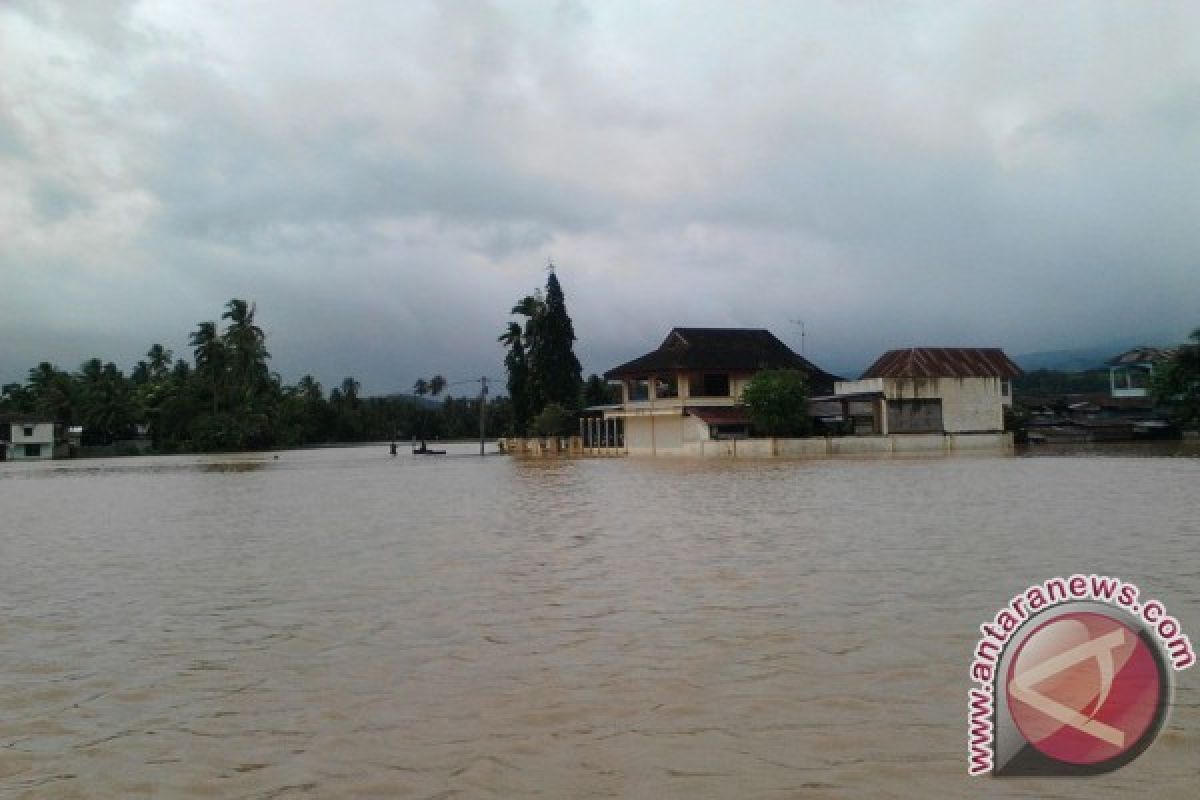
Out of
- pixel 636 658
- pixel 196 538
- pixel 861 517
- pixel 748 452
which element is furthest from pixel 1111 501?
pixel 748 452

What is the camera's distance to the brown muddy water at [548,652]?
5.20m

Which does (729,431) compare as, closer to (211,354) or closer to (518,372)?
(518,372)

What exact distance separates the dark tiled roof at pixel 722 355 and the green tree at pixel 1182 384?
18959 mm

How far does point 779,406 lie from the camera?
165 ft

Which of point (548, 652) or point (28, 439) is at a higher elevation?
point (28, 439)

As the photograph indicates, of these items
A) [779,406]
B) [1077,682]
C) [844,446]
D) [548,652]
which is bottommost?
[548,652]

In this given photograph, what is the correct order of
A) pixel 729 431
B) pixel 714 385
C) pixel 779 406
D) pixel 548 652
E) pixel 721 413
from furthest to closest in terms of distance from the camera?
pixel 714 385 < pixel 721 413 < pixel 729 431 < pixel 779 406 < pixel 548 652

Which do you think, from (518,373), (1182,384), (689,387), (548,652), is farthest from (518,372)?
(548,652)

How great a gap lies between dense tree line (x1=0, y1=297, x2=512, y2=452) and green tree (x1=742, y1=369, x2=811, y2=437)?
113 ft

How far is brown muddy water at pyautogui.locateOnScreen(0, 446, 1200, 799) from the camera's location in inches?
205

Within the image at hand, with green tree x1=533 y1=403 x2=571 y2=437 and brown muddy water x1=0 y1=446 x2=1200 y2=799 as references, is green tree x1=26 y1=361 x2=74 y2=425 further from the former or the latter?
brown muddy water x1=0 y1=446 x2=1200 y2=799

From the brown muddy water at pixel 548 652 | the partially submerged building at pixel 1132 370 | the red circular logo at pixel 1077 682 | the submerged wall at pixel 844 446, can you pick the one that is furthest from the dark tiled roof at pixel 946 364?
the red circular logo at pixel 1077 682

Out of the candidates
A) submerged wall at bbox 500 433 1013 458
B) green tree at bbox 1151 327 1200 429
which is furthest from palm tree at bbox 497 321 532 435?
green tree at bbox 1151 327 1200 429

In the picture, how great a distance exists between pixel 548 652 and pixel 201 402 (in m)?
89.9
